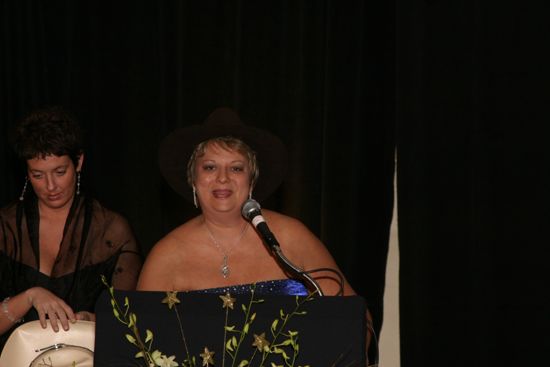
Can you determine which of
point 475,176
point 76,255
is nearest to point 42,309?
point 76,255

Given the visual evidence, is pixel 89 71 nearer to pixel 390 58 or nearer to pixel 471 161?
pixel 390 58

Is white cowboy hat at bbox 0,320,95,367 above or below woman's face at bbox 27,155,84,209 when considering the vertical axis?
below

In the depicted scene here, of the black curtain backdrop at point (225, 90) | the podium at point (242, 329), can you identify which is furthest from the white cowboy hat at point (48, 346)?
the black curtain backdrop at point (225, 90)

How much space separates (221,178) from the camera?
10.4 ft

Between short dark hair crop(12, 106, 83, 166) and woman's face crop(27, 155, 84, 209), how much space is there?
2 cm

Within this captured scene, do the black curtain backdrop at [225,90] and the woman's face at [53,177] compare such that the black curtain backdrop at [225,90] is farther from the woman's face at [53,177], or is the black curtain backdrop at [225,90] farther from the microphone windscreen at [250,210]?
the microphone windscreen at [250,210]

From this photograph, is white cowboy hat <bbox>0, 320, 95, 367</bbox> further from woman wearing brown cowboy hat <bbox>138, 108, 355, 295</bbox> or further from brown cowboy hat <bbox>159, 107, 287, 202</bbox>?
brown cowboy hat <bbox>159, 107, 287, 202</bbox>

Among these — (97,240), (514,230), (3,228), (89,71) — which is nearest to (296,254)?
(97,240)

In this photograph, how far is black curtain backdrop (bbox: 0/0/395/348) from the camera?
4.43 m

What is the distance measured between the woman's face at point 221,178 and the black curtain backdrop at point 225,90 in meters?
1.28

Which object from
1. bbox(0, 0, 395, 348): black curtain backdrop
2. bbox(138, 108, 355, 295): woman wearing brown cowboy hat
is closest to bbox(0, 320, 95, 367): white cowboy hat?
bbox(138, 108, 355, 295): woman wearing brown cowboy hat

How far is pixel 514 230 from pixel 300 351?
2.58 m

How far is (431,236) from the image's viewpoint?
438 centimetres

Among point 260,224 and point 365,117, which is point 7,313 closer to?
point 260,224
